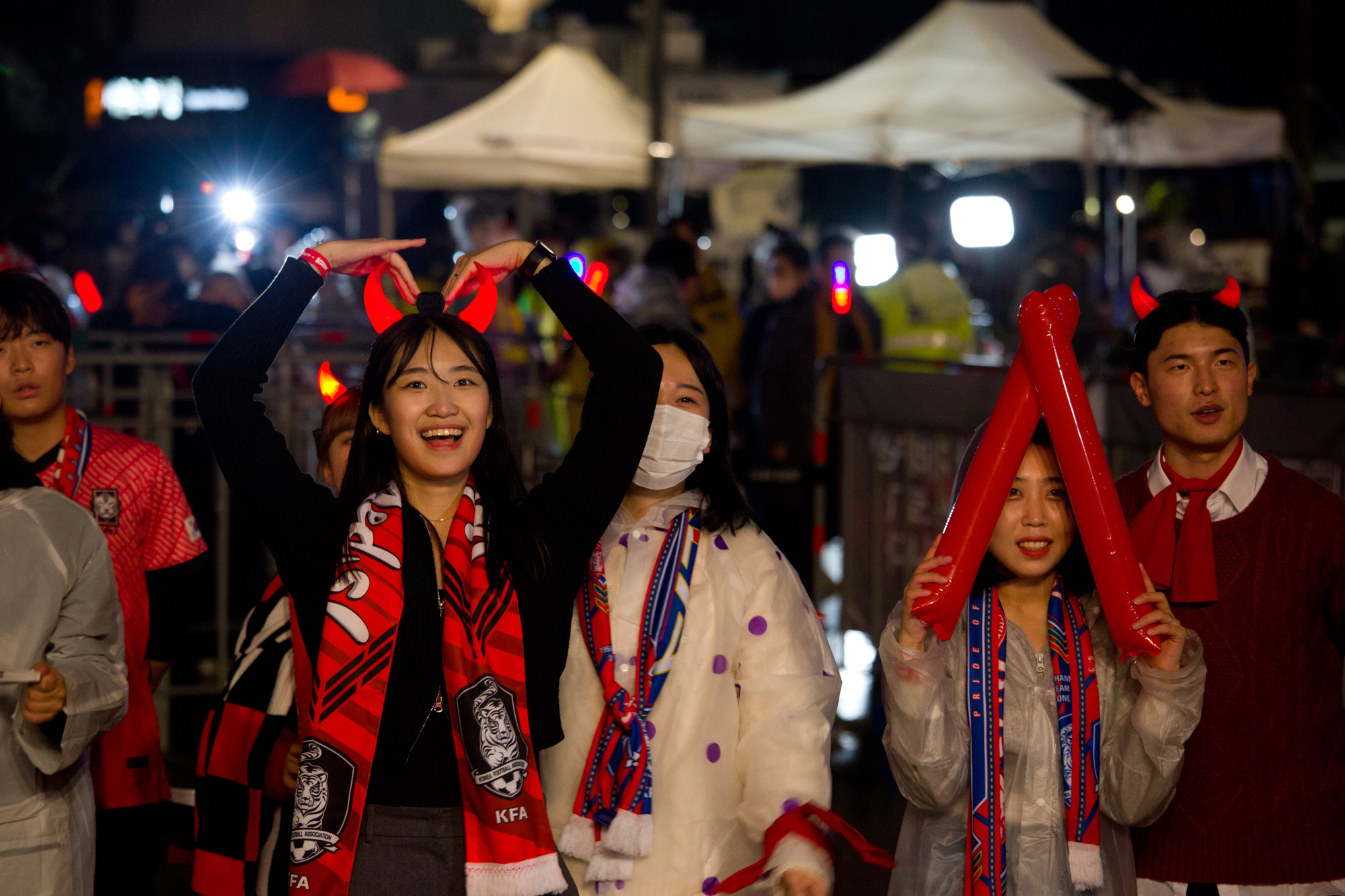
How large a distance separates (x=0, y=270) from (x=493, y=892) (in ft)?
7.74

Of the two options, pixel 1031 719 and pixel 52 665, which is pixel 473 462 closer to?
pixel 52 665

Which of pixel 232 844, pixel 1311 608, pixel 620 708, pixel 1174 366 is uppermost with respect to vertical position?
pixel 1174 366

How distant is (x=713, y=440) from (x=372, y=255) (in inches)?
35.6

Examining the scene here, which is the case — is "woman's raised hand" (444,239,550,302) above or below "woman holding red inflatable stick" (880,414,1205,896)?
above

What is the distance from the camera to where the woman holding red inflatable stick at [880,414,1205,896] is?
112 inches

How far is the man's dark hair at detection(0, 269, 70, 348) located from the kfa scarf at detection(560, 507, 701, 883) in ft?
5.64

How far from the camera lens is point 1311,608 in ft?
10.5

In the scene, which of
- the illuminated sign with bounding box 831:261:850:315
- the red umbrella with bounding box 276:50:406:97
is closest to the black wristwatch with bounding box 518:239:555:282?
the illuminated sign with bounding box 831:261:850:315

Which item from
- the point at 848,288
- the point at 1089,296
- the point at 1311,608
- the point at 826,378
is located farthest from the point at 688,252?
the point at 1311,608

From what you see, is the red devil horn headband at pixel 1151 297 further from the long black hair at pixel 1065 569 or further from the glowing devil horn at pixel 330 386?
the glowing devil horn at pixel 330 386

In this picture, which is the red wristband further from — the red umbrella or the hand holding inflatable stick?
the red umbrella

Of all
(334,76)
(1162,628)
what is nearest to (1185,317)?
(1162,628)

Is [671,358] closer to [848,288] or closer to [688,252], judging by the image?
[688,252]

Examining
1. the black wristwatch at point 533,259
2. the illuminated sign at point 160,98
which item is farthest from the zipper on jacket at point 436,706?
the illuminated sign at point 160,98
